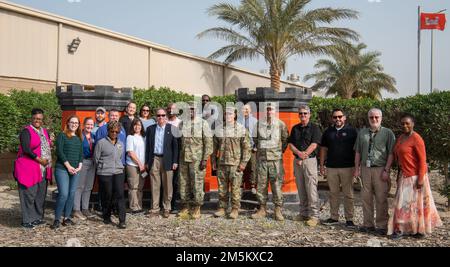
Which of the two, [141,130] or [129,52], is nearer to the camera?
[141,130]

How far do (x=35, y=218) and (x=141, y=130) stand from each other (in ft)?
6.93

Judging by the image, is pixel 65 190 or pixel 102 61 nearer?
pixel 65 190

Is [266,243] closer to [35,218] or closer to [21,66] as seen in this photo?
[35,218]

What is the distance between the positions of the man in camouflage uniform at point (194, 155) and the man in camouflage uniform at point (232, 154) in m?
0.21

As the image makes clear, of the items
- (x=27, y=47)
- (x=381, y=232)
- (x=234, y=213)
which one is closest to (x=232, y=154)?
(x=234, y=213)

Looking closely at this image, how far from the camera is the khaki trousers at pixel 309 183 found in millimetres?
6574

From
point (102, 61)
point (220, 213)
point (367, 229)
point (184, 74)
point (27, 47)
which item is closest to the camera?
point (367, 229)

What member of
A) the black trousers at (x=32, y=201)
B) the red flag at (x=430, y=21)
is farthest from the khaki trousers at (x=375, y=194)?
the red flag at (x=430, y=21)

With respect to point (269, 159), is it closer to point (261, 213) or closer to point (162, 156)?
point (261, 213)

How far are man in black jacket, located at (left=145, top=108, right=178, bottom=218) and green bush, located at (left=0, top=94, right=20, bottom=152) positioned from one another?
5.62 m

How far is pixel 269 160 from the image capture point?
6.71 m

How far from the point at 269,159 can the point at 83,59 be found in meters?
11.7

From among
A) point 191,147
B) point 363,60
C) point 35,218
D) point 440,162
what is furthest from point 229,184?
point 363,60

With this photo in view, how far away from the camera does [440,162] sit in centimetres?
830
